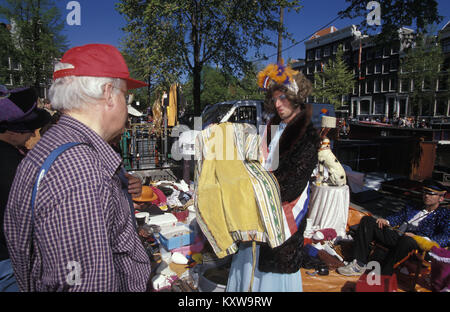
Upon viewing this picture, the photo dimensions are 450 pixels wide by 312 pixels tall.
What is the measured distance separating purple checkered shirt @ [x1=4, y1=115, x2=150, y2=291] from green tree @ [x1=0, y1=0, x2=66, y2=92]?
58.4ft

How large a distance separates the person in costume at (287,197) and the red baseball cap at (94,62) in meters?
1.22

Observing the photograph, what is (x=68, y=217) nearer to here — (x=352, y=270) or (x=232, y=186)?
(x=232, y=186)

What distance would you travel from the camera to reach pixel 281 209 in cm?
186

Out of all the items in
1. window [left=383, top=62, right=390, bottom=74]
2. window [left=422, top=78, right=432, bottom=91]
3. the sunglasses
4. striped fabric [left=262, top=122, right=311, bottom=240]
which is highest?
window [left=383, top=62, right=390, bottom=74]

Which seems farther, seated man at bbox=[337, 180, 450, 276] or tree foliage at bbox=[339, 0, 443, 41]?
tree foliage at bbox=[339, 0, 443, 41]

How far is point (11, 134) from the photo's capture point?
6.85 feet

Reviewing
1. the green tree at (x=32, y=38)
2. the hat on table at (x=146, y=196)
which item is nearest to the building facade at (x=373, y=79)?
the green tree at (x=32, y=38)

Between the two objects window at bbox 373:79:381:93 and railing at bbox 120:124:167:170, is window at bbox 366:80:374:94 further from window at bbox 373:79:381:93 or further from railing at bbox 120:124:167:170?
railing at bbox 120:124:167:170

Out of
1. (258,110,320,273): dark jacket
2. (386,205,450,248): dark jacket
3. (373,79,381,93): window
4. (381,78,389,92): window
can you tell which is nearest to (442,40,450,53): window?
(381,78,389,92): window

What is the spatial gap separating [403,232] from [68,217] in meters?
4.43

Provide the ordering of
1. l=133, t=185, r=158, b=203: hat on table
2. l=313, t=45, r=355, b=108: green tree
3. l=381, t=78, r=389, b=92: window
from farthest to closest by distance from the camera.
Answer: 1. l=381, t=78, r=389, b=92: window
2. l=313, t=45, r=355, b=108: green tree
3. l=133, t=185, r=158, b=203: hat on table

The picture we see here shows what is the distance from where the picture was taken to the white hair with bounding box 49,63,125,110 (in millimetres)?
1141

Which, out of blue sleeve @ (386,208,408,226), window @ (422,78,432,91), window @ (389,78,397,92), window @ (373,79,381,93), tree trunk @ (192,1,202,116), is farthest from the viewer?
window @ (373,79,381,93)

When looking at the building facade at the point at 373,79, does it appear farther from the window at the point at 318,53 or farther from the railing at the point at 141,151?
the railing at the point at 141,151
